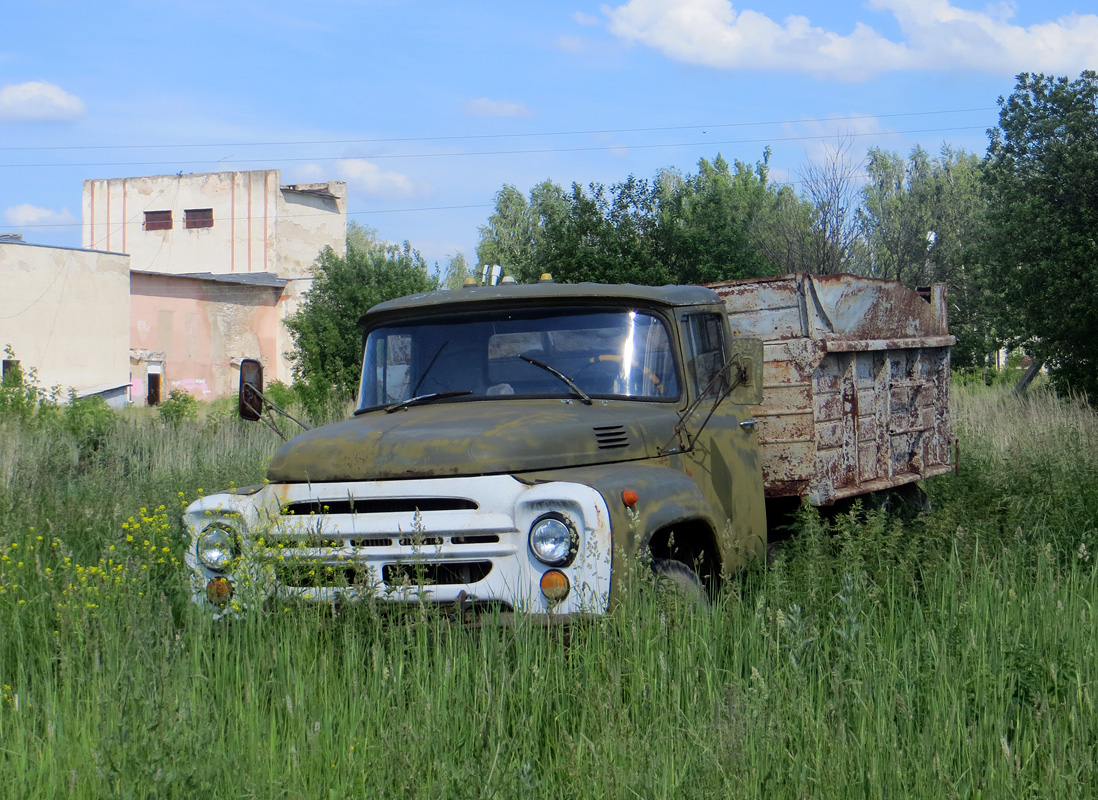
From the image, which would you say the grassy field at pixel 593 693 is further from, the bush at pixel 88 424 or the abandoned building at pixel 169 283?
the abandoned building at pixel 169 283

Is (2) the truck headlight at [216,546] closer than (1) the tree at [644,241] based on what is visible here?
Yes

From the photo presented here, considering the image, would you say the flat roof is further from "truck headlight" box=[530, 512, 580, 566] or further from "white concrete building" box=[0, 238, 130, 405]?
"truck headlight" box=[530, 512, 580, 566]

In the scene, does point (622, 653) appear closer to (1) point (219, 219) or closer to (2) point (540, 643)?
(2) point (540, 643)

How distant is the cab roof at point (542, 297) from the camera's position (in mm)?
5391

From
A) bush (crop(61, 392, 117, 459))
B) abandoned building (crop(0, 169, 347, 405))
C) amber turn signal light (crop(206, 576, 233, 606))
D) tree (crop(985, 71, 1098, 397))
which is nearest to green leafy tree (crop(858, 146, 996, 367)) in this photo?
tree (crop(985, 71, 1098, 397))

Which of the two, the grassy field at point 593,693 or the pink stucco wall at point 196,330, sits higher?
the pink stucco wall at point 196,330

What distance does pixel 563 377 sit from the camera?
5.22 metres

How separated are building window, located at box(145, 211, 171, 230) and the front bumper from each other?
4985 centimetres

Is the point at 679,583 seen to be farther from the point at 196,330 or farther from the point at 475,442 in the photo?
the point at 196,330

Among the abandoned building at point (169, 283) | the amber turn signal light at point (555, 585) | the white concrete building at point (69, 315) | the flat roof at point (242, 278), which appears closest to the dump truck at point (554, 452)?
the amber turn signal light at point (555, 585)

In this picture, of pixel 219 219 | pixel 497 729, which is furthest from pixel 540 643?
pixel 219 219

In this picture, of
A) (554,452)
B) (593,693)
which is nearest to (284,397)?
(554,452)

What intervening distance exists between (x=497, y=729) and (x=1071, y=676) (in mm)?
2025

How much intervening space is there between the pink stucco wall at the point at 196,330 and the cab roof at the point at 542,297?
3656 centimetres
